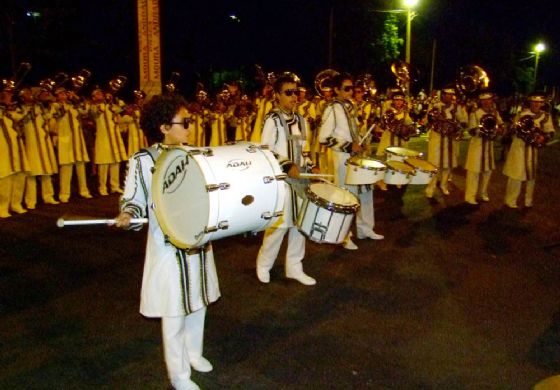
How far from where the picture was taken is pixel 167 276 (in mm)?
3627

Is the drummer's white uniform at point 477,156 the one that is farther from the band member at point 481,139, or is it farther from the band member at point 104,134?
the band member at point 104,134

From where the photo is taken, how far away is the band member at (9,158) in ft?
30.8

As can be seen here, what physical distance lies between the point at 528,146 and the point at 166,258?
8334mm

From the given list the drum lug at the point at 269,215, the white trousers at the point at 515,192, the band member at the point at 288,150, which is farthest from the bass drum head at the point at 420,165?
the drum lug at the point at 269,215

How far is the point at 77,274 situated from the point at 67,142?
5.01 meters

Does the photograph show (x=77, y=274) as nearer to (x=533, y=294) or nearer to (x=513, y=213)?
(x=533, y=294)

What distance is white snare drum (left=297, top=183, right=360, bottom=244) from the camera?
497 cm

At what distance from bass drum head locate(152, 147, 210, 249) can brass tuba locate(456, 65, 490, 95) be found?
8985mm

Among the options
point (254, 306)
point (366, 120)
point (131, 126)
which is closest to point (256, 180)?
point (254, 306)

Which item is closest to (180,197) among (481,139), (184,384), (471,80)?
(184,384)

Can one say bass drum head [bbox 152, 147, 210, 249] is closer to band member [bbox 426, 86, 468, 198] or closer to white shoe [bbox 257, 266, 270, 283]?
white shoe [bbox 257, 266, 270, 283]

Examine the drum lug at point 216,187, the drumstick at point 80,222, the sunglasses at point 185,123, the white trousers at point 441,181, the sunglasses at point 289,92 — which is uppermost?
the sunglasses at point 289,92

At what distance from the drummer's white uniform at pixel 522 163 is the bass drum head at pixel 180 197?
26.7 ft

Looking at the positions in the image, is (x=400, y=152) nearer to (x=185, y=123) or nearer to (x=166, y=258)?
(x=185, y=123)
